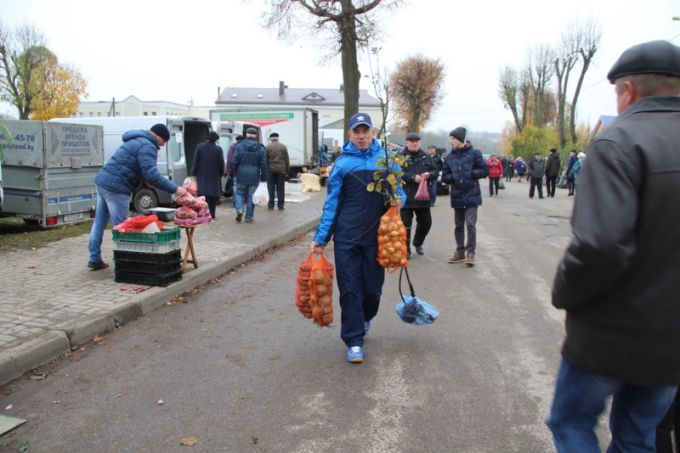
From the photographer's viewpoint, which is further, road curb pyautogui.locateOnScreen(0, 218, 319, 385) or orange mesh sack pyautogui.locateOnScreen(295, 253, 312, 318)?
orange mesh sack pyautogui.locateOnScreen(295, 253, 312, 318)

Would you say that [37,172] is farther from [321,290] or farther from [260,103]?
[260,103]

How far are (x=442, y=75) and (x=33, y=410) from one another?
185 ft

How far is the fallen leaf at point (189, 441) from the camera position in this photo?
315 cm

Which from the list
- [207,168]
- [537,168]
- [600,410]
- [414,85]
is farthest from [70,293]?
[414,85]

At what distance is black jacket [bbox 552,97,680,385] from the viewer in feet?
5.82

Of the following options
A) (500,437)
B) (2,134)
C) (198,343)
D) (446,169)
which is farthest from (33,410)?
→ (2,134)

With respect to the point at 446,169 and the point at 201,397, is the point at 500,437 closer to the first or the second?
the point at 201,397

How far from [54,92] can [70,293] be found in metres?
44.3

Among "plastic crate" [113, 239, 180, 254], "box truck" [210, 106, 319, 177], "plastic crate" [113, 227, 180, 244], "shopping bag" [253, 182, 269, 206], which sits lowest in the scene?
"plastic crate" [113, 239, 180, 254]

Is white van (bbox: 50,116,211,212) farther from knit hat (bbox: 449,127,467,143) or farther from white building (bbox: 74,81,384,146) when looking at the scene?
white building (bbox: 74,81,384,146)

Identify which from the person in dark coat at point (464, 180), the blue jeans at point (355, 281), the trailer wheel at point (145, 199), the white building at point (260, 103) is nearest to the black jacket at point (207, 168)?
the trailer wheel at point (145, 199)

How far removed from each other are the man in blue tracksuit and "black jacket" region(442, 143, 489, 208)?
3.84 meters

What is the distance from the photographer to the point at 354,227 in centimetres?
440

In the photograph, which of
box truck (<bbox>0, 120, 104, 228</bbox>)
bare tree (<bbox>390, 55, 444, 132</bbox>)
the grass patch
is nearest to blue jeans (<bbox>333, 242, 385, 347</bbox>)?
the grass patch
